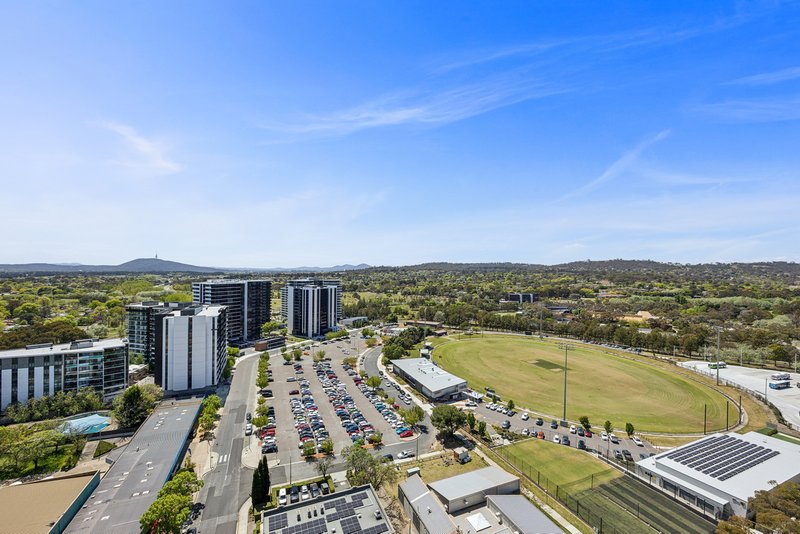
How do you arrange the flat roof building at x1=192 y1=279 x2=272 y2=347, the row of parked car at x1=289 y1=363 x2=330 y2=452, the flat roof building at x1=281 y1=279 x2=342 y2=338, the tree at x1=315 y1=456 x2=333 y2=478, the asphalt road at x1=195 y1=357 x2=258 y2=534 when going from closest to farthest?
1. the asphalt road at x1=195 y1=357 x2=258 y2=534
2. the tree at x1=315 y1=456 x2=333 y2=478
3. the row of parked car at x1=289 y1=363 x2=330 y2=452
4. the flat roof building at x1=192 y1=279 x2=272 y2=347
5. the flat roof building at x1=281 y1=279 x2=342 y2=338

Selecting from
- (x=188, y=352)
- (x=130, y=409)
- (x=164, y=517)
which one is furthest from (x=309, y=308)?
(x=164, y=517)

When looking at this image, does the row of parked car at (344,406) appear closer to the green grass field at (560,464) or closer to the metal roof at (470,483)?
the metal roof at (470,483)

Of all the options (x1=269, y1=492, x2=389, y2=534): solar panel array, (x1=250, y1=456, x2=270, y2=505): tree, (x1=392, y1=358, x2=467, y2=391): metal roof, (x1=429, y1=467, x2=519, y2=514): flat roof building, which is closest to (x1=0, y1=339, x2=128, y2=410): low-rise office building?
(x1=250, y1=456, x2=270, y2=505): tree

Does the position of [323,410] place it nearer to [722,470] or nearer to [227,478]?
[227,478]

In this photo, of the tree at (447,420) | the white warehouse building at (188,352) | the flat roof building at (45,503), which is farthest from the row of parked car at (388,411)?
the flat roof building at (45,503)

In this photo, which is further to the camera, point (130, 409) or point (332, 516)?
point (130, 409)

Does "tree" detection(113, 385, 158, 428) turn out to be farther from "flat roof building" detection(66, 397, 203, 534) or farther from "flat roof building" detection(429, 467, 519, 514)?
"flat roof building" detection(429, 467, 519, 514)
